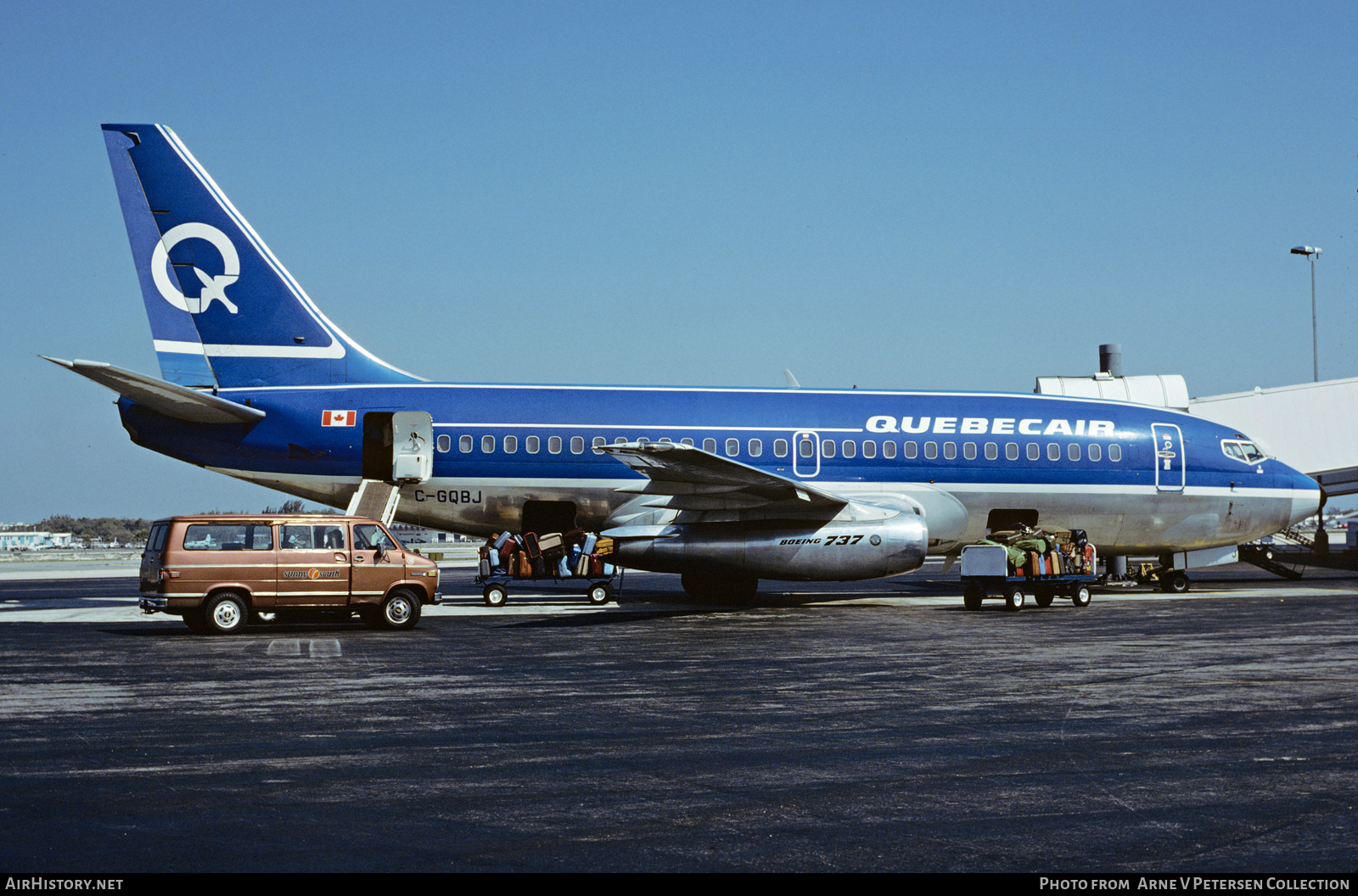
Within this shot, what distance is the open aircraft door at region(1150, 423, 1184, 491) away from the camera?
2750 centimetres

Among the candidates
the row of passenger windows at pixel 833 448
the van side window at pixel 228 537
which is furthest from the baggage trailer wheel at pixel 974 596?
the van side window at pixel 228 537

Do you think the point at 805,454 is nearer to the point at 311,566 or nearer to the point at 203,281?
the point at 311,566

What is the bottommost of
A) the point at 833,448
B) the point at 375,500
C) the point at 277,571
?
the point at 277,571

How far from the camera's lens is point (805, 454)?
84.5 ft

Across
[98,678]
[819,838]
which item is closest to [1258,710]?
[819,838]

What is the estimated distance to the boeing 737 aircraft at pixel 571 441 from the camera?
23.7 metres

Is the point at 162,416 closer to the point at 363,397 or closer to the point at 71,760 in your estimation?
the point at 363,397

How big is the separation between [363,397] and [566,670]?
12936 mm

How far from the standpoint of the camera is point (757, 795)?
7.40 m

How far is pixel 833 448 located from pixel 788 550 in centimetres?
352

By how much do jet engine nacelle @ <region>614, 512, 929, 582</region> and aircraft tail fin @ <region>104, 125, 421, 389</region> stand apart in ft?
27.7

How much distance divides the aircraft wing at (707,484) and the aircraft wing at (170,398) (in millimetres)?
7986

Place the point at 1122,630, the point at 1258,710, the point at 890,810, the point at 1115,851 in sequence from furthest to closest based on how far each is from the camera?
the point at 1122,630 → the point at 1258,710 → the point at 890,810 → the point at 1115,851

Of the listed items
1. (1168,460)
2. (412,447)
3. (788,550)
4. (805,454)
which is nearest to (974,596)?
(788,550)
